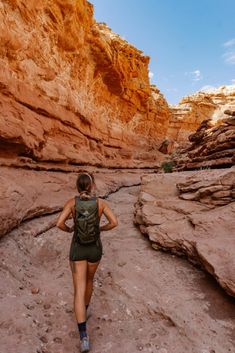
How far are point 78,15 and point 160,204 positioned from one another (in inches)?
457

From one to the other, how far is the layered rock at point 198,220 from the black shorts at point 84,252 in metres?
2.22

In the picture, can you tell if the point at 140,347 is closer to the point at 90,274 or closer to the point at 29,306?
the point at 90,274

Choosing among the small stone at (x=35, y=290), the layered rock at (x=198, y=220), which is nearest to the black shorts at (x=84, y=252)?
the small stone at (x=35, y=290)

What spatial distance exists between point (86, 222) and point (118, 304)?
1.76 metres

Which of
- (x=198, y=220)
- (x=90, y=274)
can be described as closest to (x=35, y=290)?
(x=90, y=274)

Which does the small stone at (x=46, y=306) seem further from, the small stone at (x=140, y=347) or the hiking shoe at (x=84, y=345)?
the small stone at (x=140, y=347)

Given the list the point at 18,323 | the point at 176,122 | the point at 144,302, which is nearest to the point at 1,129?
the point at 18,323

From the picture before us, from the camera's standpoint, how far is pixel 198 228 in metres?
5.34

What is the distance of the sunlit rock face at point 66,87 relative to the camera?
835 centimetres

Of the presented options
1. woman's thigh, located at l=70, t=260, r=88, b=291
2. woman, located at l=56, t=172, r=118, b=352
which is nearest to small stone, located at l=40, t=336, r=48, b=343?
woman, located at l=56, t=172, r=118, b=352

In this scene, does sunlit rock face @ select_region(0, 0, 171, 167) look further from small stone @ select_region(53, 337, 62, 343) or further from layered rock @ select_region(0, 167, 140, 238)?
small stone @ select_region(53, 337, 62, 343)

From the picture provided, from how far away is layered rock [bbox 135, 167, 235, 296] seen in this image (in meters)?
4.35

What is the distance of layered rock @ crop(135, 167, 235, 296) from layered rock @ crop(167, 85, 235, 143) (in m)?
30.1

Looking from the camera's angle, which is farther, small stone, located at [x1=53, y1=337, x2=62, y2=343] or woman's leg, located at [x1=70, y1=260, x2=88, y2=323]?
small stone, located at [x1=53, y1=337, x2=62, y2=343]
